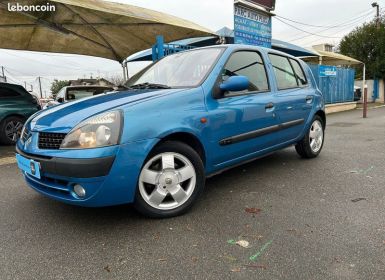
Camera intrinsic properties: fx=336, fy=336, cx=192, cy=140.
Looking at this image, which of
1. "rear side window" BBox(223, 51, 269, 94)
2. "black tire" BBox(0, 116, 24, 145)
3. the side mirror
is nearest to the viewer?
the side mirror

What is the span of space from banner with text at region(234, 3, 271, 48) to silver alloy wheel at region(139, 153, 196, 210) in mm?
7875

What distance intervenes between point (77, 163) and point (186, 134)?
99cm

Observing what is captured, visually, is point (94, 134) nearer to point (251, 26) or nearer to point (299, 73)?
point (299, 73)

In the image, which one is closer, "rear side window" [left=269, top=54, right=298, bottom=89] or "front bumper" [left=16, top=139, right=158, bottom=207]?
"front bumper" [left=16, top=139, right=158, bottom=207]

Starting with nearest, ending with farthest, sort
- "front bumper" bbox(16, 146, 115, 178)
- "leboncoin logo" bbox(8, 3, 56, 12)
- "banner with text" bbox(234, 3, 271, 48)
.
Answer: "front bumper" bbox(16, 146, 115, 178) < "leboncoin logo" bbox(8, 3, 56, 12) < "banner with text" bbox(234, 3, 271, 48)

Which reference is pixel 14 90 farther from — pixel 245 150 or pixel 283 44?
pixel 283 44

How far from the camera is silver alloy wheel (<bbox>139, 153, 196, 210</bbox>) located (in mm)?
2783

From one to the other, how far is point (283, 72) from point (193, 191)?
7.42 ft

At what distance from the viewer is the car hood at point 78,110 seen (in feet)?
8.67

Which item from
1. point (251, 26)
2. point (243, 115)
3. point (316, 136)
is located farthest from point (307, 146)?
point (251, 26)

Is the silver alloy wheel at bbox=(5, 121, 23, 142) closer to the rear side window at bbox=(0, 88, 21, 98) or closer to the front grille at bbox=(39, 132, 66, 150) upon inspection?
the rear side window at bbox=(0, 88, 21, 98)

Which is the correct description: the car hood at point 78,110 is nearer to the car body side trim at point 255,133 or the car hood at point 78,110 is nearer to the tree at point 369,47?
the car body side trim at point 255,133

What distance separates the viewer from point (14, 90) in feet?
25.2

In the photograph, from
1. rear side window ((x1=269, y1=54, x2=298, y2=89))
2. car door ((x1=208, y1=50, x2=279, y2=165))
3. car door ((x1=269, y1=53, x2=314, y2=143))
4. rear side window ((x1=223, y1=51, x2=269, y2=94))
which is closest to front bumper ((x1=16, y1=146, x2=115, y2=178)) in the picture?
car door ((x1=208, y1=50, x2=279, y2=165))
